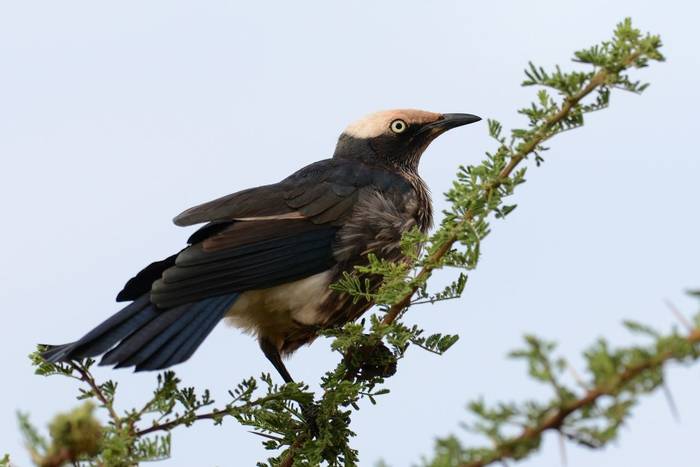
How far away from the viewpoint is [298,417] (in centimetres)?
416

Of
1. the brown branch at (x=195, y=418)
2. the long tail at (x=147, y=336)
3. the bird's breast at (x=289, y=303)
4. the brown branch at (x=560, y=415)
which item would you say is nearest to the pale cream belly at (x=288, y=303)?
the bird's breast at (x=289, y=303)

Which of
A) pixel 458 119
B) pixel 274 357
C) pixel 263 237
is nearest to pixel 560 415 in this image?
pixel 263 237

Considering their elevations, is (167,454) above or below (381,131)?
below

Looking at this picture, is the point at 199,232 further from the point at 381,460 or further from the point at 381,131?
the point at 381,460

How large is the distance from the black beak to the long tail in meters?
2.43

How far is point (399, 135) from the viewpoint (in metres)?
6.58

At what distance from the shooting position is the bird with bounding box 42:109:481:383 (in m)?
4.31

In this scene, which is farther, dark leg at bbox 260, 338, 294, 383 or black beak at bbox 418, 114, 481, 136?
black beak at bbox 418, 114, 481, 136

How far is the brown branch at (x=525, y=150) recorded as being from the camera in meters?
3.46

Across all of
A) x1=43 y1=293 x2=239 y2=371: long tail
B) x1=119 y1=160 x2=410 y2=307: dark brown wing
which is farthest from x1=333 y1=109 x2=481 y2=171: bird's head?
x1=43 y1=293 x2=239 y2=371: long tail

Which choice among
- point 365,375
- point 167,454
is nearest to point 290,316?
point 365,375

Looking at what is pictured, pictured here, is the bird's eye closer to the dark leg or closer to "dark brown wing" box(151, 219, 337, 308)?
"dark brown wing" box(151, 219, 337, 308)

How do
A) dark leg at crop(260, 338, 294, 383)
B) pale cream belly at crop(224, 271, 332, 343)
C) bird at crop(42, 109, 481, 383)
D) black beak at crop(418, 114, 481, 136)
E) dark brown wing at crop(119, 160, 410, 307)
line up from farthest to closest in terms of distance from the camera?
1. black beak at crop(418, 114, 481, 136)
2. dark leg at crop(260, 338, 294, 383)
3. pale cream belly at crop(224, 271, 332, 343)
4. dark brown wing at crop(119, 160, 410, 307)
5. bird at crop(42, 109, 481, 383)

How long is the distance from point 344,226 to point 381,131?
1.41 metres
